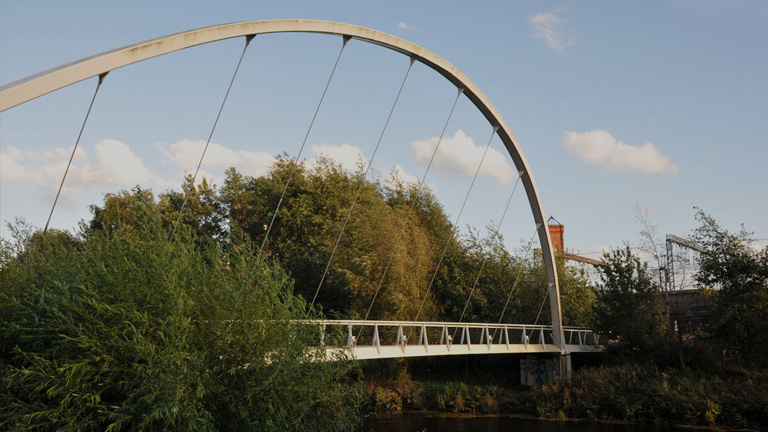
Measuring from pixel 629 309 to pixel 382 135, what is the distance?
12.7 m

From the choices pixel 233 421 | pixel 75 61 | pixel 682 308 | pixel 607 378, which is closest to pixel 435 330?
pixel 607 378

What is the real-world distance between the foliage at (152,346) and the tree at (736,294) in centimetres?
1511

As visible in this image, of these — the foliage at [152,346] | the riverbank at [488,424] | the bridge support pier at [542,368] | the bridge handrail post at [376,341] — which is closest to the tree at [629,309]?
the bridge support pier at [542,368]

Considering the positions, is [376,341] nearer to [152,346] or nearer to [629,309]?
[152,346]

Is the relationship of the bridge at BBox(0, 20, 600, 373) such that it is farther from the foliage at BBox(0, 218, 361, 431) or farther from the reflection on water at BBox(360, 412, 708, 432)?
the reflection on water at BBox(360, 412, 708, 432)

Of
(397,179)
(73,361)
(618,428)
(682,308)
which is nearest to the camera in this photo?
(73,361)

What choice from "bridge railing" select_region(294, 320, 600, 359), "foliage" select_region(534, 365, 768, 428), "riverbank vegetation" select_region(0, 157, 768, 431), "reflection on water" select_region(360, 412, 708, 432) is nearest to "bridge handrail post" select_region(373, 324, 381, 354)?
"bridge railing" select_region(294, 320, 600, 359)

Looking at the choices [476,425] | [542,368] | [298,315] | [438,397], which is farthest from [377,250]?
[298,315]

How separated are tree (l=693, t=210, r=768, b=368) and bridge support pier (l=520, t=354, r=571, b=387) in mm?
5254

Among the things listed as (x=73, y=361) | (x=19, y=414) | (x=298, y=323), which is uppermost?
(x=298, y=323)

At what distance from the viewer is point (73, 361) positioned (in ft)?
32.1

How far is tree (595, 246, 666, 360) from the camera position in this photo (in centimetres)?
2362

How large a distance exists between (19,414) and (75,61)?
527cm

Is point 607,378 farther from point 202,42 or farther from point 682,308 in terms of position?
point 202,42
